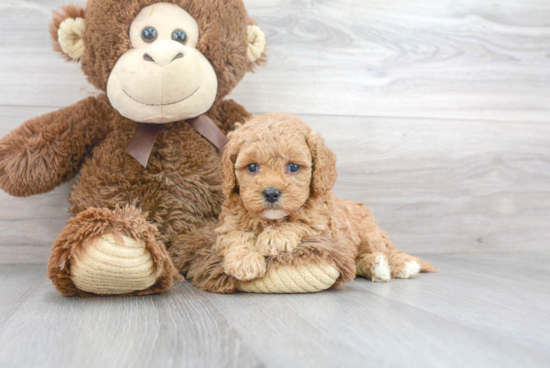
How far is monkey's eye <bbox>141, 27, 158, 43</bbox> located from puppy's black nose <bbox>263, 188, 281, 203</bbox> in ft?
1.63

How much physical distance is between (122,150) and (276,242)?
0.50 meters

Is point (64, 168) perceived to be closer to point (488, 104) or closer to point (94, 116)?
point (94, 116)

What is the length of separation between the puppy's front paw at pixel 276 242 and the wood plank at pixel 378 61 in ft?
2.10

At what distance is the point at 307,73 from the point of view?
156 centimetres

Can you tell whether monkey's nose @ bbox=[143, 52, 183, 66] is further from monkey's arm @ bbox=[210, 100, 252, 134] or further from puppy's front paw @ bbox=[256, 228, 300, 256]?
puppy's front paw @ bbox=[256, 228, 300, 256]

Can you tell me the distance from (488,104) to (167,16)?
1183 mm

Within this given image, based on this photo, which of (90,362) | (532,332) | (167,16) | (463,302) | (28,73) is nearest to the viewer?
(90,362)

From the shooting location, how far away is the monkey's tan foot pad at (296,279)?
3.14 ft

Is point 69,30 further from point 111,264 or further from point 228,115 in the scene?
point 111,264

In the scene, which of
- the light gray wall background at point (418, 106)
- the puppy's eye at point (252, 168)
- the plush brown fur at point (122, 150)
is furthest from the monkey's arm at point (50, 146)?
the puppy's eye at point (252, 168)

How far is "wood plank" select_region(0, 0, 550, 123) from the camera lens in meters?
1.39

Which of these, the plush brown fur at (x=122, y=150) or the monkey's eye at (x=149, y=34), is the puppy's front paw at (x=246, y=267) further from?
the monkey's eye at (x=149, y=34)

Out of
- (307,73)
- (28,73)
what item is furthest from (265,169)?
(28,73)

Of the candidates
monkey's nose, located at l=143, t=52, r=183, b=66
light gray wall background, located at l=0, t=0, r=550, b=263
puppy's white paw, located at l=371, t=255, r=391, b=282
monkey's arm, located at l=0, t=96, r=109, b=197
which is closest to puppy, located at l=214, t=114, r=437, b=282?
puppy's white paw, located at l=371, t=255, r=391, b=282
